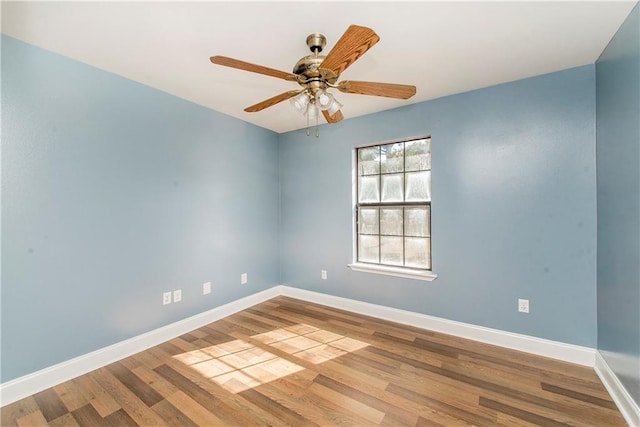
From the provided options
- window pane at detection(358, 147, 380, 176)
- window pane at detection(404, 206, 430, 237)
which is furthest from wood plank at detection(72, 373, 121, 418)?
window pane at detection(358, 147, 380, 176)

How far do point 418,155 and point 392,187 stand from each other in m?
0.45

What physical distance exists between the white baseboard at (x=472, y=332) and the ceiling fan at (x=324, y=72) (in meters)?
2.23

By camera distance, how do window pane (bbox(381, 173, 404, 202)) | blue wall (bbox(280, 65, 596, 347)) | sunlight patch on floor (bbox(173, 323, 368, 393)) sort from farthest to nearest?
window pane (bbox(381, 173, 404, 202)) < blue wall (bbox(280, 65, 596, 347)) < sunlight patch on floor (bbox(173, 323, 368, 393))

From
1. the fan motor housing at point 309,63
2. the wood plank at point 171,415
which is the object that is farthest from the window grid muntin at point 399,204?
the wood plank at point 171,415

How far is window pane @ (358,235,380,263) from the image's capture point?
127 inches

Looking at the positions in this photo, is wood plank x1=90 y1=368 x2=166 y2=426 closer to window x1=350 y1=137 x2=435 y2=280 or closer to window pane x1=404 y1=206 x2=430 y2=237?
window x1=350 y1=137 x2=435 y2=280

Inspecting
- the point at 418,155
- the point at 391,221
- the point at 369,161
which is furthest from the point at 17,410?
the point at 418,155

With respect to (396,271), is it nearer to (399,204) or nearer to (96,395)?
(399,204)

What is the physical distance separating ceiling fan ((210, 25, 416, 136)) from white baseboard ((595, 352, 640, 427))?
7.41ft

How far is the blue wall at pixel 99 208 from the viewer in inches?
69.3

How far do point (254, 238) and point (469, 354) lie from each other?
2.67 meters

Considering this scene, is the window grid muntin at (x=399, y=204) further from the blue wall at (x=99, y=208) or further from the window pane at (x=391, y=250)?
the blue wall at (x=99, y=208)

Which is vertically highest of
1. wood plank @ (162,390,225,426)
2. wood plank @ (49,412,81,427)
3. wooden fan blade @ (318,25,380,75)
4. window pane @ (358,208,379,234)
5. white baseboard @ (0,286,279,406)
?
wooden fan blade @ (318,25,380,75)

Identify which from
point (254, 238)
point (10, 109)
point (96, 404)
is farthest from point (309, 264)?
point (10, 109)
